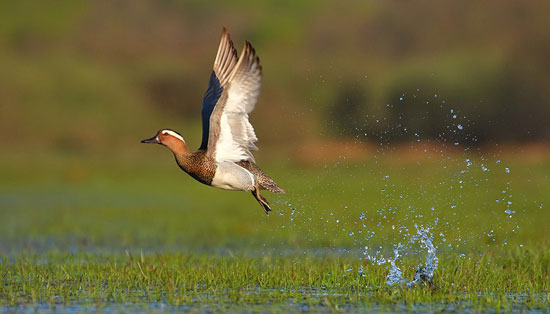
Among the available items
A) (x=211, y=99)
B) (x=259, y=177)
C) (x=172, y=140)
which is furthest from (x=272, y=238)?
(x=172, y=140)

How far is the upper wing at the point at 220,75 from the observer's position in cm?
804

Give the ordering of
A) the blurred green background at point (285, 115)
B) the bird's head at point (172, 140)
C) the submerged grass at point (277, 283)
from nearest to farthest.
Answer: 1. the submerged grass at point (277, 283)
2. the bird's head at point (172, 140)
3. the blurred green background at point (285, 115)

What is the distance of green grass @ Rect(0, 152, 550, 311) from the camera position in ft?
24.4

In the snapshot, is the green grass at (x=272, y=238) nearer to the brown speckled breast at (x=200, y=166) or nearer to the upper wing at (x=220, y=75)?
the brown speckled breast at (x=200, y=166)

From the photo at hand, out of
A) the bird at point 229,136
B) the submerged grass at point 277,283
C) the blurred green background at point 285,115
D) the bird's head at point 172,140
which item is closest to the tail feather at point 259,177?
the bird at point 229,136

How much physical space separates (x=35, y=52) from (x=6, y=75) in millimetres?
3544

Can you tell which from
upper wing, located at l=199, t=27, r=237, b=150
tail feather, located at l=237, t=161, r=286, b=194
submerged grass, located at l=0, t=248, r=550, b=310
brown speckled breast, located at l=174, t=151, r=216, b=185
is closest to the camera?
submerged grass, located at l=0, t=248, r=550, b=310

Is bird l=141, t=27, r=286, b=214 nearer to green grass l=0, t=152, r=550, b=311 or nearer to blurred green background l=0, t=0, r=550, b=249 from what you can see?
green grass l=0, t=152, r=550, b=311

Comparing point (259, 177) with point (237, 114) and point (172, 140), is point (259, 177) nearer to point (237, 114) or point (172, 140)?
point (237, 114)

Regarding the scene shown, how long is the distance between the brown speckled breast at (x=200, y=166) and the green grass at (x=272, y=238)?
35.4 inches

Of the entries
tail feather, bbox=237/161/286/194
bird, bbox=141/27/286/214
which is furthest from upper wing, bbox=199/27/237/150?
tail feather, bbox=237/161/286/194

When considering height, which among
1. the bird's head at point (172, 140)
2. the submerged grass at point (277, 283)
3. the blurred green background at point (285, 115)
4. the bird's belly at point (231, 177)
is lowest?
the submerged grass at point (277, 283)

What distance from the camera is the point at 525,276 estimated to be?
8062 millimetres

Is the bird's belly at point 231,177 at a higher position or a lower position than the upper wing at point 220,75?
lower
